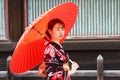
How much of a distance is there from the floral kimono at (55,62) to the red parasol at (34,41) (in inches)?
7.6

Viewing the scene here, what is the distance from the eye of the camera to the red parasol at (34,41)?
4227 mm

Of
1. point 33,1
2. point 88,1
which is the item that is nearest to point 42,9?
point 33,1

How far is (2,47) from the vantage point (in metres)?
7.39

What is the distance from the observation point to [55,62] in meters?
4.17

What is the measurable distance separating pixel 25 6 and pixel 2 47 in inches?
33.8

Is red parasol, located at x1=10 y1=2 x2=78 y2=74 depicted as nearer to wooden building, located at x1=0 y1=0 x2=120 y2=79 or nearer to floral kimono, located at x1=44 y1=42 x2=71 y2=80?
floral kimono, located at x1=44 y1=42 x2=71 y2=80

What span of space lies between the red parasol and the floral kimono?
19 cm

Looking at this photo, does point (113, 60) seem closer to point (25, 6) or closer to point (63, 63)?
point (25, 6)

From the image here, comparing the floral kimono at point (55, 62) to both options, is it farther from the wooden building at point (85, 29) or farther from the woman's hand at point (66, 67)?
the wooden building at point (85, 29)

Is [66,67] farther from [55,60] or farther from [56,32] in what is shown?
[56,32]

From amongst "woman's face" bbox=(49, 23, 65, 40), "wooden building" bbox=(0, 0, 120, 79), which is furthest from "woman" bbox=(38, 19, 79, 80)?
"wooden building" bbox=(0, 0, 120, 79)

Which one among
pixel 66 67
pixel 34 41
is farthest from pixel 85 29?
pixel 66 67

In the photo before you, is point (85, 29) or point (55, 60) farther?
point (85, 29)

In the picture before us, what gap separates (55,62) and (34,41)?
357mm
